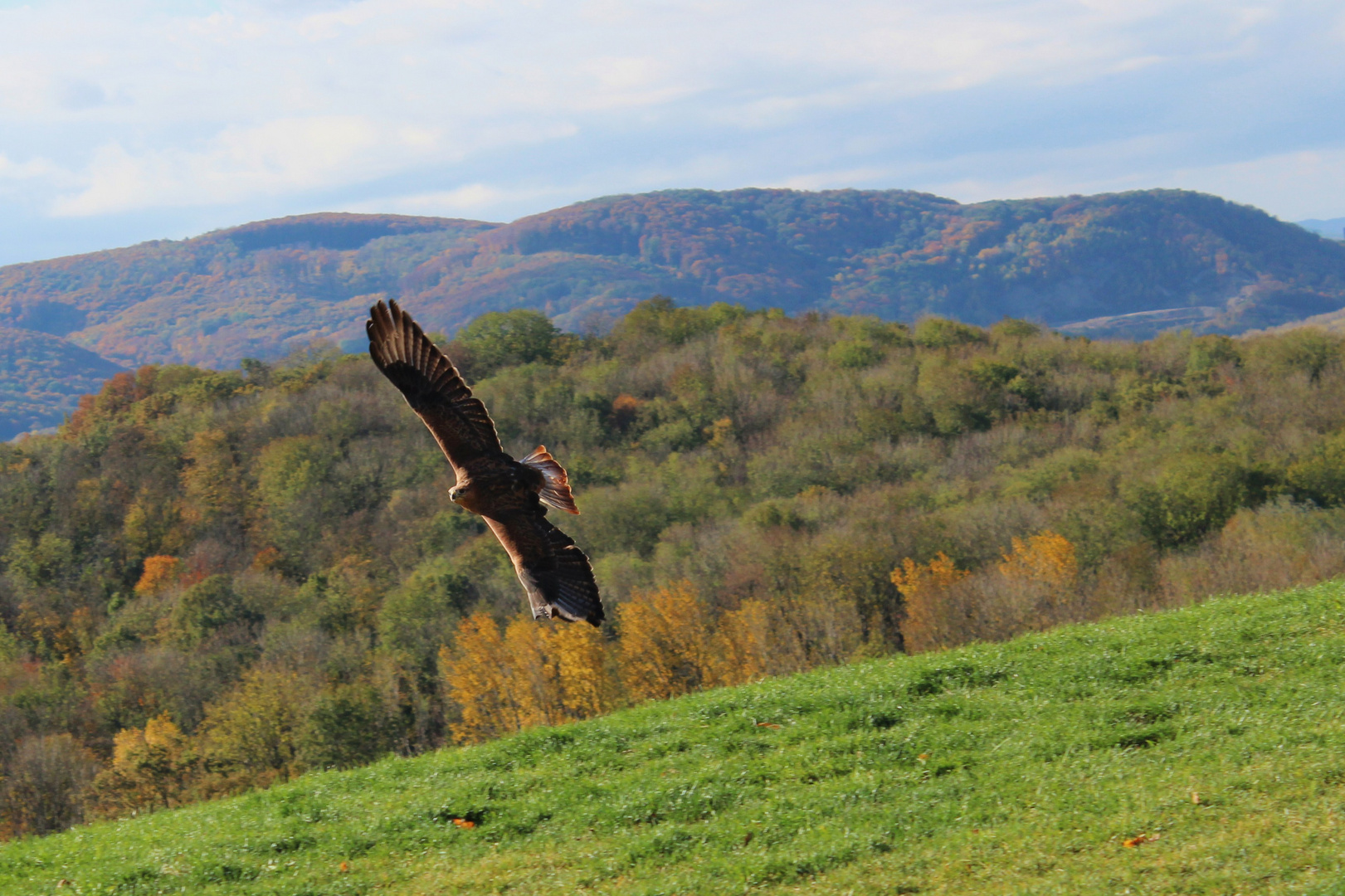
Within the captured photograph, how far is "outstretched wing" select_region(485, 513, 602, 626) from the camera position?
7980 millimetres

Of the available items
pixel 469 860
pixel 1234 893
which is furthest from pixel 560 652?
pixel 1234 893

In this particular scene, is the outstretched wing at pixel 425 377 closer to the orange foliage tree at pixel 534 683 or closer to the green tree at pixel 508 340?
the orange foliage tree at pixel 534 683

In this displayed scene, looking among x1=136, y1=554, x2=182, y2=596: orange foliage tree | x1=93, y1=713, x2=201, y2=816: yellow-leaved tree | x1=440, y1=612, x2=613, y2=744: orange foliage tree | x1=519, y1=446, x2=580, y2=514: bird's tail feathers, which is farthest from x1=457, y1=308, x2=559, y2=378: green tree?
x1=519, y1=446, x2=580, y2=514: bird's tail feathers

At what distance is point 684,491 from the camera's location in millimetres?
67688

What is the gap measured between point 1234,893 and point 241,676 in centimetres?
5186

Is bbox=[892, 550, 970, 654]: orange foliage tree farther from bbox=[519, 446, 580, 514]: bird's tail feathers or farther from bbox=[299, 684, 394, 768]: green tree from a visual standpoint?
bbox=[519, 446, 580, 514]: bird's tail feathers

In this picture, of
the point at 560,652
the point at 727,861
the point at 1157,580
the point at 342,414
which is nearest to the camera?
the point at 727,861

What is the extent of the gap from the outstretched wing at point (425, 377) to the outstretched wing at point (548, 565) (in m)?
0.78

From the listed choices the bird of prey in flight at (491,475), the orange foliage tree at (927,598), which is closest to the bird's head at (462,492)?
the bird of prey in flight at (491,475)

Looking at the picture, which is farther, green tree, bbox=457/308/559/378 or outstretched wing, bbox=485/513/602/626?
green tree, bbox=457/308/559/378

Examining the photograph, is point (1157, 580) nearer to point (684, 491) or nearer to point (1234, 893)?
point (684, 491)

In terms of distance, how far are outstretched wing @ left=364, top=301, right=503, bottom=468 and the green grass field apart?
448cm

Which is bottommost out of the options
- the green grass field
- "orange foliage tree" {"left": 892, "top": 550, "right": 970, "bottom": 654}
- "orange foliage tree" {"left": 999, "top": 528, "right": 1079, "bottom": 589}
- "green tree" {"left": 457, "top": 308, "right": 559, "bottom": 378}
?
"orange foliage tree" {"left": 892, "top": 550, "right": 970, "bottom": 654}

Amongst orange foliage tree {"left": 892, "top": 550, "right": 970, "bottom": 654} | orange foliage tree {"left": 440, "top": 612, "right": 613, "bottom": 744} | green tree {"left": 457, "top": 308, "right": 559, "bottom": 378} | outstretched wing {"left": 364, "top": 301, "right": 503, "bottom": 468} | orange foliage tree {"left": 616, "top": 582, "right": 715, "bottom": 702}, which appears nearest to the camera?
outstretched wing {"left": 364, "top": 301, "right": 503, "bottom": 468}
